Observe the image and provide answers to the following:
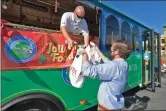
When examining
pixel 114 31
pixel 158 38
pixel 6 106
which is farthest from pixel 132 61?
pixel 6 106

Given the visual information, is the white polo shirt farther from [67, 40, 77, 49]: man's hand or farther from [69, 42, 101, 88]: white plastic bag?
[69, 42, 101, 88]: white plastic bag

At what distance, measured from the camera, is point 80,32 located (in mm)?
4328

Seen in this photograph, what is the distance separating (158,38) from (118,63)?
610 centimetres

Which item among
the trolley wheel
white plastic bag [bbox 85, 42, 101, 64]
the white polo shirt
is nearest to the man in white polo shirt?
the white polo shirt

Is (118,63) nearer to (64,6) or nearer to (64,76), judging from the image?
(64,76)

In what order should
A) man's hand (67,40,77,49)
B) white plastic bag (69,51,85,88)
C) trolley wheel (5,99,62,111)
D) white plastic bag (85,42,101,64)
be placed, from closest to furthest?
1. white plastic bag (69,51,85,88)
2. white plastic bag (85,42,101,64)
3. trolley wheel (5,99,62,111)
4. man's hand (67,40,77,49)

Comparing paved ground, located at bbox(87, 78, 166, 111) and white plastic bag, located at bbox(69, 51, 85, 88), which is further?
paved ground, located at bbox(87, 78, 166, 111)

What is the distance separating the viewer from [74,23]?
4.17 m

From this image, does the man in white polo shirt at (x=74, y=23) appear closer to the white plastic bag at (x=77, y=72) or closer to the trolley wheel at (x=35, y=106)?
the white plastic bag at (x=77, y=72)

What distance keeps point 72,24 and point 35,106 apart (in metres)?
1.50

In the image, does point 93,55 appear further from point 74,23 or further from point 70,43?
point 74,23

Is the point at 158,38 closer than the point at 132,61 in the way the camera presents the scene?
No

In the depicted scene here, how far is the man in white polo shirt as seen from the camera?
391 cm

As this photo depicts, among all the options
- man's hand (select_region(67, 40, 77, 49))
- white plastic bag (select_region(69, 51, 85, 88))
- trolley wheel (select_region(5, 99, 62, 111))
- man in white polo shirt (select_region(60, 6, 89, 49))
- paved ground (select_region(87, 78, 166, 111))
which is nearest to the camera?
white plastic bag (select_region(69, 51, 85, 88))
